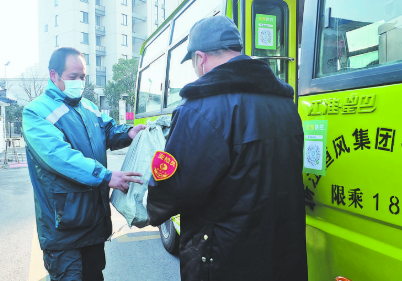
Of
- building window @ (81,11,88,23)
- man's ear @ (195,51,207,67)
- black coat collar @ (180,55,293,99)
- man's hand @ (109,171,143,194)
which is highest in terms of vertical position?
building window @ (81,11,88,23)

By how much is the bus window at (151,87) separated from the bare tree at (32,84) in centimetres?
3296

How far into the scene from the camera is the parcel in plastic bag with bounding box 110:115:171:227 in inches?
82.2

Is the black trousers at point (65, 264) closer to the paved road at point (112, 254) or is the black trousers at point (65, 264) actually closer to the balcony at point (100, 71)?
the paved road at point (112, 254)

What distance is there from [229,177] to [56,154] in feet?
3.81

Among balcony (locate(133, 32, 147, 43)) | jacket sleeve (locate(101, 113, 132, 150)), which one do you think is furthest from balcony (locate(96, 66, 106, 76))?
jacket sleeve (locate(101, 113, 132, 150))

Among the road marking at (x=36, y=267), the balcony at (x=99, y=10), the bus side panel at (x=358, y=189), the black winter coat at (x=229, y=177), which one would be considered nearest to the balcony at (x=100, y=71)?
the balcony at (x=99, y=10)

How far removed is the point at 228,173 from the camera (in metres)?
1.40

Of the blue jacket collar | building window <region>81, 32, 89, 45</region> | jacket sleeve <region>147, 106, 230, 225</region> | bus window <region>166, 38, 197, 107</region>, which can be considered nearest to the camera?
jacket sleeve <region>147, 106, 230, 225</region>

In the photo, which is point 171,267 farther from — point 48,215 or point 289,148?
point 289,148

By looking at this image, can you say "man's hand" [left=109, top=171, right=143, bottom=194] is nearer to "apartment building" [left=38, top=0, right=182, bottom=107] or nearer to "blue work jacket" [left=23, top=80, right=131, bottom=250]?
"blue work jacket" [left=23, top=80, right=131, bottom=250]

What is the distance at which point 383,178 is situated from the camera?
1.40m

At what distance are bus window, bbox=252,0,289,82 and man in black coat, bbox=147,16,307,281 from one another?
50.7 inches

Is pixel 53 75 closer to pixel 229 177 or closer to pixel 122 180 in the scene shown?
pixel 122 180

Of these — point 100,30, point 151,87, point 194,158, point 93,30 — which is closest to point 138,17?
point 100,30
